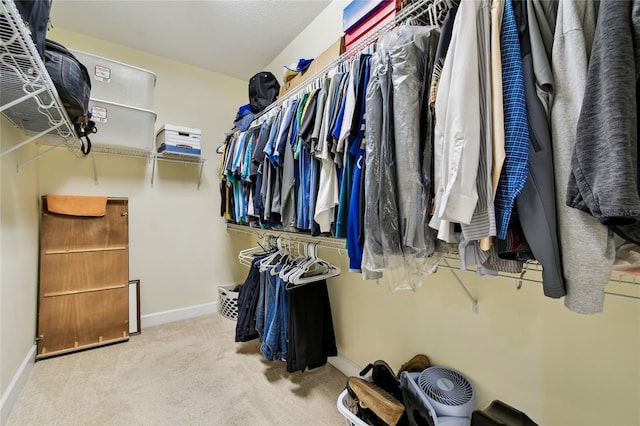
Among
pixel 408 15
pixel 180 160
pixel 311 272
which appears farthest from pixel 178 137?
pixel 408 15

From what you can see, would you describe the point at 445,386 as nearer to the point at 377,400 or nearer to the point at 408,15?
the point at 377,400

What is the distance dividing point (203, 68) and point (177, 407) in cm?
312

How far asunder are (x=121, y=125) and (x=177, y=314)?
187 cm

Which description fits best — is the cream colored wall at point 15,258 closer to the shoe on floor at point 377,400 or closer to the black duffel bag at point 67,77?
the black duffel bag at point 67,77

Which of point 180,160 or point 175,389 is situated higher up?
point 180,160

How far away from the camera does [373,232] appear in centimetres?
86

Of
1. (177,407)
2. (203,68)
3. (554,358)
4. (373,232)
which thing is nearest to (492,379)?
(554,358)

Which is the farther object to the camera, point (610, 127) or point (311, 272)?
point (311, 272)

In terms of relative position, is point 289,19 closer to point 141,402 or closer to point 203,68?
point 203,68

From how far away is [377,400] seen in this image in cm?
106

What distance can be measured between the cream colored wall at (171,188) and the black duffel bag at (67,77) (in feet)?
3.91

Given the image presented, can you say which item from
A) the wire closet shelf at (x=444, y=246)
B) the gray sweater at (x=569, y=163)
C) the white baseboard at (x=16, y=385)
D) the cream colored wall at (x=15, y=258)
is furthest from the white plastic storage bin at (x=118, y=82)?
the gray sweater at (x=569, y=163)

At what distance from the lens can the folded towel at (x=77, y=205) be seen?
2.13m

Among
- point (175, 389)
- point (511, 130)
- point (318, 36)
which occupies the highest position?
point (318, 36)
